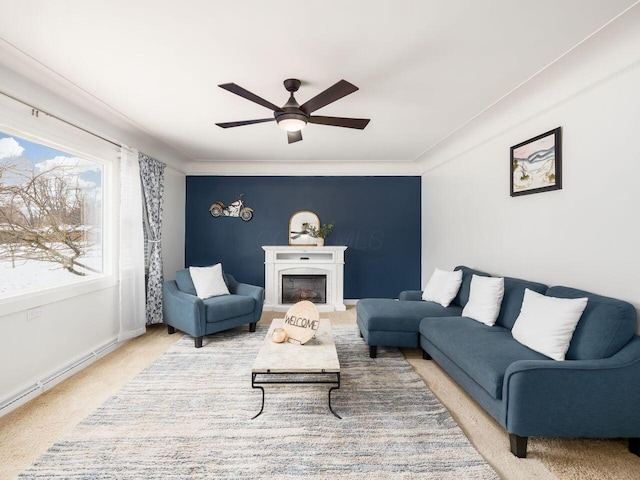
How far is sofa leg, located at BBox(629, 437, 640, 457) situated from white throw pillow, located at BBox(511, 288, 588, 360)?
0.56m

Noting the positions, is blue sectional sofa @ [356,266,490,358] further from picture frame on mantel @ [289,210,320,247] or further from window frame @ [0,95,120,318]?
window frame @ [0,95,120,318]

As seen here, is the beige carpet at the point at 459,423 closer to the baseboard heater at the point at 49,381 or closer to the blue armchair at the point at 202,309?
the baseboard heater at the point at 49,381

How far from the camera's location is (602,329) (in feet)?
6.40

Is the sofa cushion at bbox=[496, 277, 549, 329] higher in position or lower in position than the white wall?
lower

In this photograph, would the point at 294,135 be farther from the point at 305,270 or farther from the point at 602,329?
the point at 305,270

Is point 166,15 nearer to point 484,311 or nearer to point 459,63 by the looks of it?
point 459,63

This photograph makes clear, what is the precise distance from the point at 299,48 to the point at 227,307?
9.48 ft

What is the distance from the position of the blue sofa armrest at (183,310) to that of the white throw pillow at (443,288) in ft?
9.01

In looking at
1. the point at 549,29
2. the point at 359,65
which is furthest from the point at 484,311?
the point at 359,65

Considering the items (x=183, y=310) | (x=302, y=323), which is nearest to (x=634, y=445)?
(x=302, y=323)

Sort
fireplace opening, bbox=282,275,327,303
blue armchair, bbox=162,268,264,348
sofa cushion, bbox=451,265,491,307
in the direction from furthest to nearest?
1. fireplace opening, bbox=282,275,327,303
2. blue armchair, bbox=162,268,264,348
3. sofa cushion, bbox=451,265,491,307

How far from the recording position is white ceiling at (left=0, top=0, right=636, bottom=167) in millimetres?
1737

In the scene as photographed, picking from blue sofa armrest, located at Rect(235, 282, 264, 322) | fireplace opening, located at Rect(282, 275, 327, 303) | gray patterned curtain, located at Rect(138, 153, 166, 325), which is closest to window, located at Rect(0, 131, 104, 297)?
gray patterned curtain, located at Rect(138, 153, 166, 325)

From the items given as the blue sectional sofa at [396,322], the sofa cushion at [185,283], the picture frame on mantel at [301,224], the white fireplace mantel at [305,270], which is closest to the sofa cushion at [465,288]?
the blue sectional sofa at [396,322]
